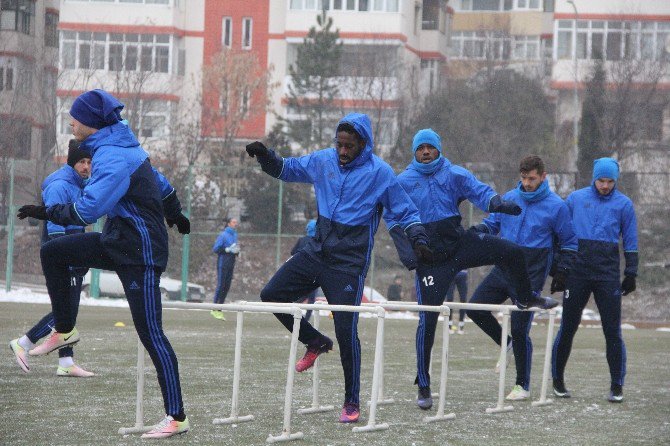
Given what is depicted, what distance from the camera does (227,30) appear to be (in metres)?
65.1

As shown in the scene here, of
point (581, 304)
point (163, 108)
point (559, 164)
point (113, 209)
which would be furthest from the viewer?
point (163, 108)

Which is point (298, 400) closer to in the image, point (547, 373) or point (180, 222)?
point (547, 373)

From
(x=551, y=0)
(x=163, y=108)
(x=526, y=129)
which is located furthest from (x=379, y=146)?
(x=551, y=0)

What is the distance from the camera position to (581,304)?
1142 cm

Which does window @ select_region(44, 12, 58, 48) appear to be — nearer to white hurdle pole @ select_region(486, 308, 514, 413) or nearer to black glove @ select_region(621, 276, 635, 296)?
black glove @ select_region(621, 276, 635, 296)

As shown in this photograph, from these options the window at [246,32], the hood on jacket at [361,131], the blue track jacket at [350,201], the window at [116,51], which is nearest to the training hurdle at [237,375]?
the blue track jacket at [350,201]

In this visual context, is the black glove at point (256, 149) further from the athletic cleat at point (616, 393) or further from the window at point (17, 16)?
the window at point (17, 16)

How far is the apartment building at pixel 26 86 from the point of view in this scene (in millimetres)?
40750

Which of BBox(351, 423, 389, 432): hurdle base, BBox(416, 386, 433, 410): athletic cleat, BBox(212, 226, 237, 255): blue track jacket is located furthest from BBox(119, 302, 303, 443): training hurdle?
BBox(212, 226, 237, 255): blue track jacket

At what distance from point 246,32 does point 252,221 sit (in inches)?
1317

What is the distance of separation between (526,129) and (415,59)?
48.2 feet

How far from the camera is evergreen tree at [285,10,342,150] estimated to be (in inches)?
2101

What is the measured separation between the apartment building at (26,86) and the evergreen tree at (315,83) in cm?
1167

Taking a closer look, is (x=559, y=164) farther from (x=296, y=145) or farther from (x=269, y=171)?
(x=269, y=171)
